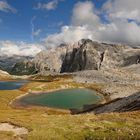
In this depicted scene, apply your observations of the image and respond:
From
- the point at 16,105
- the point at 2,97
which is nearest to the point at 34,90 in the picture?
the point at 2,97

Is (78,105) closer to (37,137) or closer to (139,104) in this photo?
(139,104)

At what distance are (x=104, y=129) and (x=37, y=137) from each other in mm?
11435

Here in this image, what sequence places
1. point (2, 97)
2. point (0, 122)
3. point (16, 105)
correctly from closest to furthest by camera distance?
point (0, 122) → point (16, 105) → point (2, 97)

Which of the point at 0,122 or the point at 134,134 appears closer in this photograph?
the point at 134,134

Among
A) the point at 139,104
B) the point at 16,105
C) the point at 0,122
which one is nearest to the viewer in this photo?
the point at 0,122

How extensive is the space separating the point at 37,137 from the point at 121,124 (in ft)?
55.7

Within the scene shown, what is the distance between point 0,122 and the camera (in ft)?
156

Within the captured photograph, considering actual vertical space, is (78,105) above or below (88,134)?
below

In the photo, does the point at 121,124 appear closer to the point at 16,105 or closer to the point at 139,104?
the point at 139,104

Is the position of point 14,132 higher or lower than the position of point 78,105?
higher

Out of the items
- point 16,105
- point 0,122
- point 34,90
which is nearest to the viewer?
point 0,122

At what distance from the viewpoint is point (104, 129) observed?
43.5 meters

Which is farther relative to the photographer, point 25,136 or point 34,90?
point 34,90

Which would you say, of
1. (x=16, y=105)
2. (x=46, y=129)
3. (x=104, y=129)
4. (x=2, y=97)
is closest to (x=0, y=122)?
(x=46, y=129)
